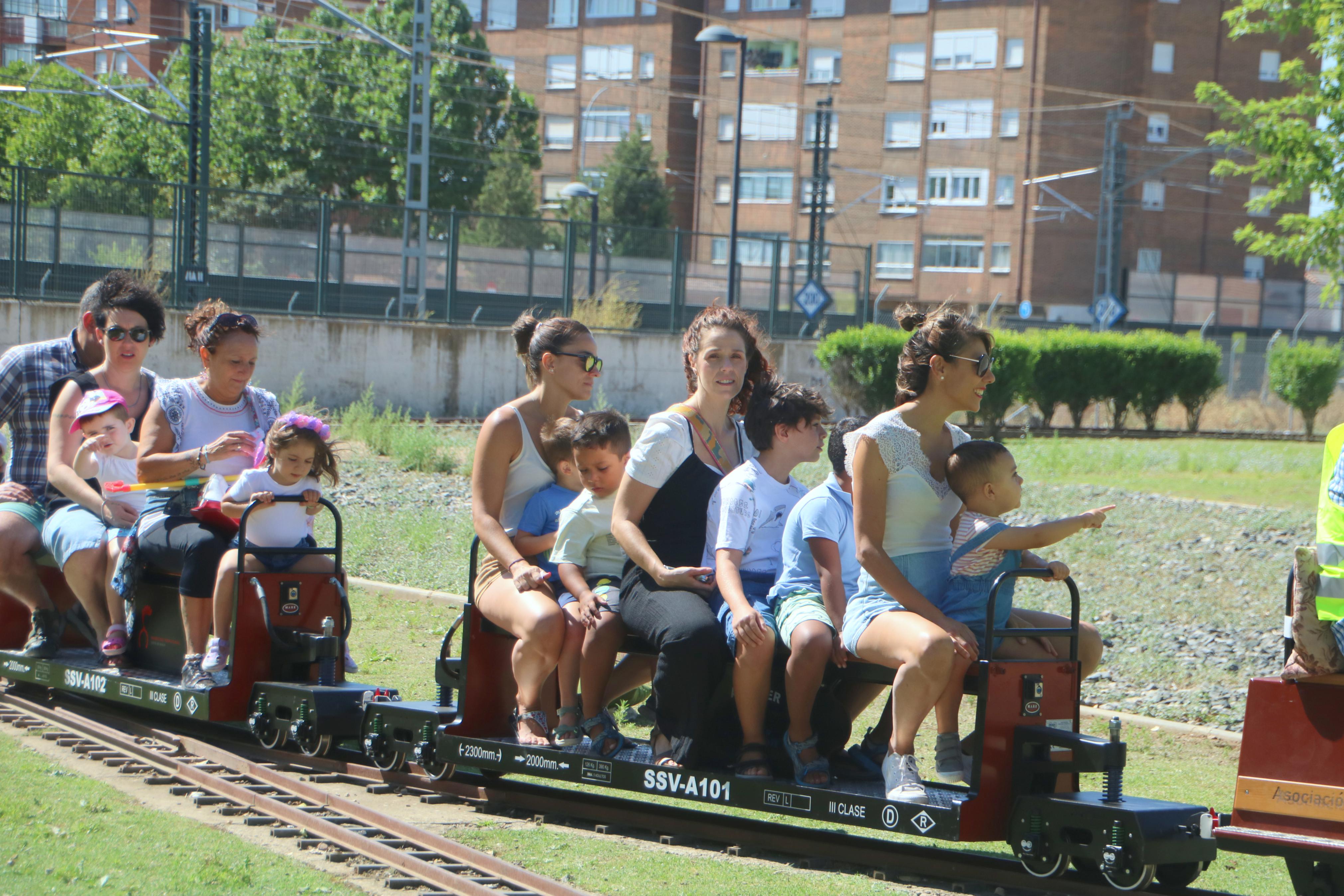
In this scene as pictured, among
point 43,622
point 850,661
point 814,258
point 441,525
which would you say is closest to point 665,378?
point 814,258

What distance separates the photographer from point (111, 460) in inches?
299

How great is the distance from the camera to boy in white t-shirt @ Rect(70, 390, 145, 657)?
745 centimetres

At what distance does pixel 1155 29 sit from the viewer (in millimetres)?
67500

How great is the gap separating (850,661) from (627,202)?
64798mm

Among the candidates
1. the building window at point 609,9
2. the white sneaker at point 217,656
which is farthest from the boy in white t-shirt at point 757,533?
the building window at point 609,9

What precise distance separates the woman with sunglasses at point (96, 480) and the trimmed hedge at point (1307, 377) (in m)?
35.0

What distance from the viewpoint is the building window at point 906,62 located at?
228 ft

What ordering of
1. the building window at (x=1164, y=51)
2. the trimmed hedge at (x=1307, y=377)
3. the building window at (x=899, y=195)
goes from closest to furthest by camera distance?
the trimmed hedge at (x=1307, y=377) < the building window at (x=1164, y=51) < the building window at (x=899, y=195)

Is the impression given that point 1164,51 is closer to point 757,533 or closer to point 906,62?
point 906,62

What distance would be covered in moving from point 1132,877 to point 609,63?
2963 inches

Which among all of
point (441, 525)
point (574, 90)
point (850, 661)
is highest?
point (574, 90)

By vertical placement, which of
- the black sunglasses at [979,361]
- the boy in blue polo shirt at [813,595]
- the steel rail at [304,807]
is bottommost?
the steel rail at [304,807]

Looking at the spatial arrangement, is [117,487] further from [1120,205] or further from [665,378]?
[1120,205]

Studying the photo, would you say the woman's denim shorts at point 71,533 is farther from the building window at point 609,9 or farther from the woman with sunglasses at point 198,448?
the building window at point 609,9
